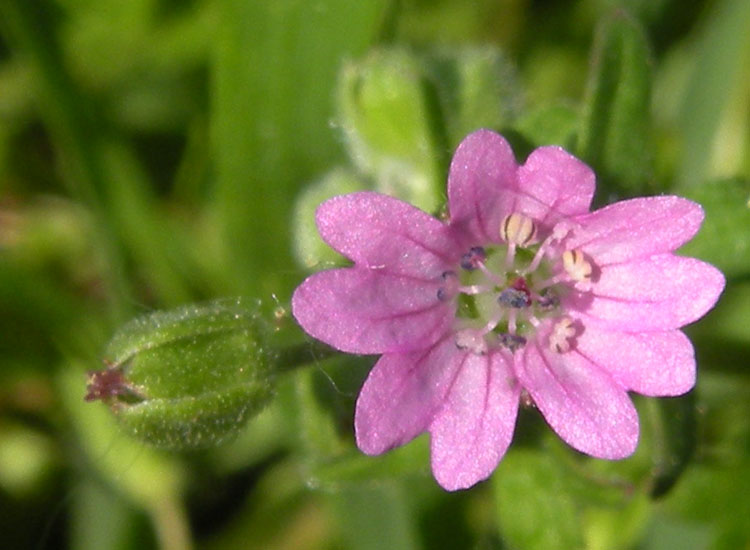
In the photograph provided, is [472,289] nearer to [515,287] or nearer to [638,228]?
[515,287]

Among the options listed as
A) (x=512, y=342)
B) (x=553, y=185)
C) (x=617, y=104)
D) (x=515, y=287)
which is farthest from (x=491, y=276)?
(x=617, y=104)

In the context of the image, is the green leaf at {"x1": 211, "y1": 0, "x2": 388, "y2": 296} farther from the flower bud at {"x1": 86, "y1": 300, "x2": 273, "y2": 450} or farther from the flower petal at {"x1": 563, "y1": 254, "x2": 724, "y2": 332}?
the flower petal at {"x1": 563, "y1": 254, "x2": 724, "y2": 332}

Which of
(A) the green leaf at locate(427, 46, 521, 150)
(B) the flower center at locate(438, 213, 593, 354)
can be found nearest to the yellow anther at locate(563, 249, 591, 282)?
(B) the flower center at locate(438, 213, 593, 354)

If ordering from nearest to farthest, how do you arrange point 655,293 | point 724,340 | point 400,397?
point 400,397
point 655,293
point 724,340

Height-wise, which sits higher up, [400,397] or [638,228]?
[638,228]

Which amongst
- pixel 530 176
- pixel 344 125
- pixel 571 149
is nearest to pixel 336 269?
pixel 530 176
